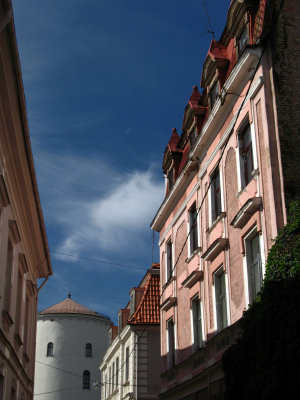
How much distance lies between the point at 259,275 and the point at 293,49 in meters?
5.79

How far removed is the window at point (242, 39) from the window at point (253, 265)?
18.1ft

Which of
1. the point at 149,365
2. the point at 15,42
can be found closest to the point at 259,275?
the point at 15,42

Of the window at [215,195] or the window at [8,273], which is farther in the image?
the window at [215,195]

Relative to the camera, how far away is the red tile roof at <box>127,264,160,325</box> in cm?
2923

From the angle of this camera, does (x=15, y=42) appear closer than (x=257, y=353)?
Yes

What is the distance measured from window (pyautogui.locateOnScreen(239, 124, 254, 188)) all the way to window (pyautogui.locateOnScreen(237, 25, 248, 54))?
8.14ft

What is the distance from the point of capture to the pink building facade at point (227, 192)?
14.8m

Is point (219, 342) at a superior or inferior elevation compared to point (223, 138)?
inferior

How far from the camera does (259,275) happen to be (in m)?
14.9

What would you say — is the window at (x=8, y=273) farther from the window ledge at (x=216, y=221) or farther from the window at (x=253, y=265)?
the window at (x=253, y=265)

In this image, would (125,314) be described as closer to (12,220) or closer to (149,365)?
(149,365)

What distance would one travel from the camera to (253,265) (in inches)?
608

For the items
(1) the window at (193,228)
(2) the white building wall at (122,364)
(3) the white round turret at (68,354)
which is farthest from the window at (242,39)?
(3) the white round turret at (68,354)

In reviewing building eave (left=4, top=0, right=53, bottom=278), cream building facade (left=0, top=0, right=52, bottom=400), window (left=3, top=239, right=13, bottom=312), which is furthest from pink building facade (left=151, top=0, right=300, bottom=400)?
window (left=3, top=239, right=13, bottom=312)
